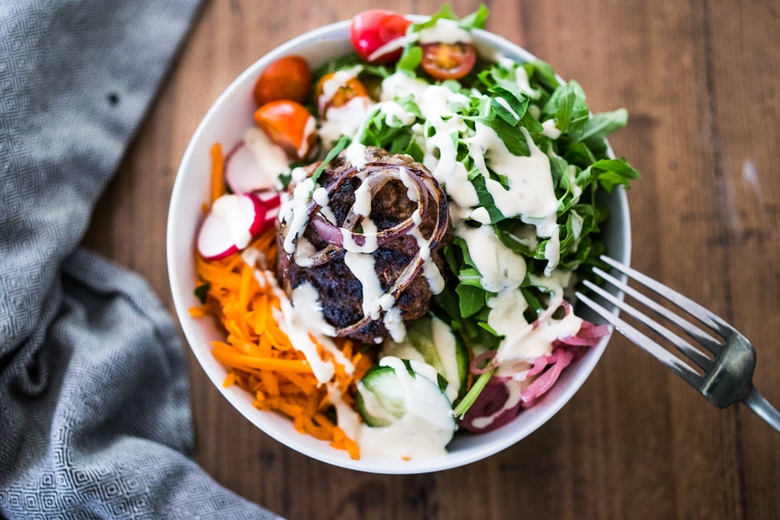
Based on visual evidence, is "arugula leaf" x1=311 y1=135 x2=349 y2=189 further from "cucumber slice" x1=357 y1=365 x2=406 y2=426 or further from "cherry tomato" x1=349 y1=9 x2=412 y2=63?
"cucumber slice" x1=357 y1=365 x2=406 y2=426

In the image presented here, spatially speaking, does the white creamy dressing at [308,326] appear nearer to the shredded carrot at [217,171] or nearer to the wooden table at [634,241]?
the shredded carrot at [217,171]

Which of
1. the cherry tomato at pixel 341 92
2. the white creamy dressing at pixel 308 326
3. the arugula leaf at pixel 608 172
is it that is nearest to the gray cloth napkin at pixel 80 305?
the white creamy dressing at pixel 308 326

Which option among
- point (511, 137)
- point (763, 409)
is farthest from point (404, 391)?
point (763, 409)

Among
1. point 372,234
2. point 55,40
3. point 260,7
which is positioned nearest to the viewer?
point 372,234

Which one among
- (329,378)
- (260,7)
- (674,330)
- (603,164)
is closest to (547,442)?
(674,330)

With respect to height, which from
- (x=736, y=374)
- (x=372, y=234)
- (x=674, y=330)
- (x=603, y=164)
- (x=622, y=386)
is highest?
(x=603, y=164)

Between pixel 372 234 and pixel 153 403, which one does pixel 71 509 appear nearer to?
pixel 153 403

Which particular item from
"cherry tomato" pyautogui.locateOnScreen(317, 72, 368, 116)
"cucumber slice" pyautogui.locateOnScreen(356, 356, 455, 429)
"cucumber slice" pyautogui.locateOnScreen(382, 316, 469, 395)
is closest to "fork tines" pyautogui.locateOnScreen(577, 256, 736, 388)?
"cucumber slice" pyautogui.locateOnScreen(382, 316, 469, 395)

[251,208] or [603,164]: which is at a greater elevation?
[603,164]
